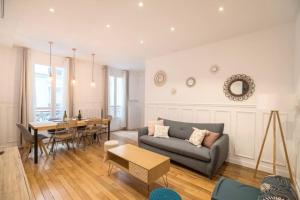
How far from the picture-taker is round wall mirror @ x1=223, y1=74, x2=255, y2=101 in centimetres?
313

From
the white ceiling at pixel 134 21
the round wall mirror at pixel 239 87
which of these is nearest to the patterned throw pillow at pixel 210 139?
the round wall mirror at pixel 239 87

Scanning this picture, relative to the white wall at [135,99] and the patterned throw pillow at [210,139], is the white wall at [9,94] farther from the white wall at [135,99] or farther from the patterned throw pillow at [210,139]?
the patterned throw pillow at [210,139]

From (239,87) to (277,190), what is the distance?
2.31 meters

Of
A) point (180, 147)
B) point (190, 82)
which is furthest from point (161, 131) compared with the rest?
point (190, 82)

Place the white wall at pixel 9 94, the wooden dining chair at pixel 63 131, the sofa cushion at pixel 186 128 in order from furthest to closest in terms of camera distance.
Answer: the white wall at pixel 9 94 → the wooden dining chair at pixel 63 131 → the sofa cushion at pixel 186 128

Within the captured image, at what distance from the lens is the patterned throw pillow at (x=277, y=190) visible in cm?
128

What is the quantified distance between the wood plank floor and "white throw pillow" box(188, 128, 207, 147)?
564mm

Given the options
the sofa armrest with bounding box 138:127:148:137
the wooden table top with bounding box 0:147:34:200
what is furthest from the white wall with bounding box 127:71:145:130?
the wooden table top with bounding box 0:147:34:200

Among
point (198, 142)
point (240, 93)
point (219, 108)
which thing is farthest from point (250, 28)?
point (198, 142)

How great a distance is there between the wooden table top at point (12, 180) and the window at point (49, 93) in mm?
3090

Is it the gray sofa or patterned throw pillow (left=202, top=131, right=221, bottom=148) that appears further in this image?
patterned throw pillow (left=202, top=131, right=221, bottom=148)

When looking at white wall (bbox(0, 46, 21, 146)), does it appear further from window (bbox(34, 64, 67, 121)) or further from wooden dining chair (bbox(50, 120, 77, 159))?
wooden dining chair (bbox(50, 120, 77, 159))

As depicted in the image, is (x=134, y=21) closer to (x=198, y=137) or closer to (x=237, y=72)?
(x=237, y=72)

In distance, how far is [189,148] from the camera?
9.57ft
